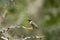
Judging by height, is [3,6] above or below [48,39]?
above

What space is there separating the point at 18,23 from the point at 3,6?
270mm

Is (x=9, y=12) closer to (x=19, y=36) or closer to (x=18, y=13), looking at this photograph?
(x=18, y=13)

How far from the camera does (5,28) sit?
2.68m

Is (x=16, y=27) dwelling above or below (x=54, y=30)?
above

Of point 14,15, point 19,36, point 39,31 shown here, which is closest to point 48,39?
point 39,31

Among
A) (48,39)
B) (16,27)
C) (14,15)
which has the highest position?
(14,15)

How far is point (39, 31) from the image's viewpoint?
2.61m

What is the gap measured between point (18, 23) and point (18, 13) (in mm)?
132

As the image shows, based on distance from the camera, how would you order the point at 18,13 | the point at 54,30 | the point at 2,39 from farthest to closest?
the point at 18,13 → the point at 2,39 → the point at 54,30

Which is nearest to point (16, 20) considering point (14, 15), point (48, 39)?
point (14, 15)

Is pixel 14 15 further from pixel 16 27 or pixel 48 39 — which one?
pixel 48 39

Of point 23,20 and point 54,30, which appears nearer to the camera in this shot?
point 54,30

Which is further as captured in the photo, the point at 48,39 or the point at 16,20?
the point at 16,20

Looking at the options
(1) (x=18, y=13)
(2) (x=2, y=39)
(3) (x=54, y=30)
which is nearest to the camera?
(3) (x=54, y=30)
